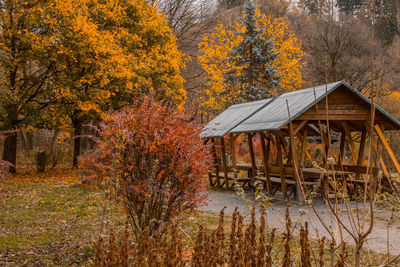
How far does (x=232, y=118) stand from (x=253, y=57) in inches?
481

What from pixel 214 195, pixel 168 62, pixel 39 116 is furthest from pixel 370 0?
pixel 168 62

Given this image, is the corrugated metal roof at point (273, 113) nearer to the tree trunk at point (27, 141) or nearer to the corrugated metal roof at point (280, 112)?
the corrugated metal roof at point (280, 112)

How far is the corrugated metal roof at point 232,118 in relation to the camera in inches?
531

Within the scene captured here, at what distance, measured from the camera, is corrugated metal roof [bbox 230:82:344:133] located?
33.8 feet

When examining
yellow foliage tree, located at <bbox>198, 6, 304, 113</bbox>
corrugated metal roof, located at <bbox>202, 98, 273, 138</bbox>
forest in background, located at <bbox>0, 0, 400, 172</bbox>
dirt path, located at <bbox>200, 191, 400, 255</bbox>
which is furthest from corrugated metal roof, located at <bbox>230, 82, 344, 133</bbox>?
Result: yellow foliage tree, located at <bbox>198, 6, 304, 113</bbox>

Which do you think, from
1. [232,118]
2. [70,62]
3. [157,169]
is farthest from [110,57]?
[157,169]

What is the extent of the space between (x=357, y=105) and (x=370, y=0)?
412 inches

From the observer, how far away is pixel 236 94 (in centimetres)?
2638

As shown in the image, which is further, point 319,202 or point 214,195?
point 214,195

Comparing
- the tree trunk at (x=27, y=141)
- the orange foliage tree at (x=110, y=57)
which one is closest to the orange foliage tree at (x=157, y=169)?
the orange foliage tree at (x=110, y=57)

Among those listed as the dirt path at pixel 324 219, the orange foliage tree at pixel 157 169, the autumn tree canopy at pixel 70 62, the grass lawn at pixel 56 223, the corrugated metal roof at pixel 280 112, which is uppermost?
the autumn tree canopy at pixel 70 62

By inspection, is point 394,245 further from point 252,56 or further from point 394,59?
point 394,59

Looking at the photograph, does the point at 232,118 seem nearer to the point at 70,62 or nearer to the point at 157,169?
the point at 70,62

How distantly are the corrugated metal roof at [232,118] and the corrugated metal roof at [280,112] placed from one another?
0.51 m
